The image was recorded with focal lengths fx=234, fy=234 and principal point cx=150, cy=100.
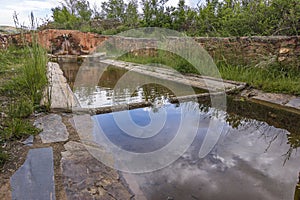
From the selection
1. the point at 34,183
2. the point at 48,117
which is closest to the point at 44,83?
the point at 48,117

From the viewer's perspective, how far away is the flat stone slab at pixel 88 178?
1.20 metres

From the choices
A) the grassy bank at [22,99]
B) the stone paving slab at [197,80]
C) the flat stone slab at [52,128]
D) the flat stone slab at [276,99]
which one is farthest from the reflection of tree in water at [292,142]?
the grassy bank at [22,99]

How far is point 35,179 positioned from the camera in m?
1.27

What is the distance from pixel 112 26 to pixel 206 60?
9872mm

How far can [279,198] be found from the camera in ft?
4.12

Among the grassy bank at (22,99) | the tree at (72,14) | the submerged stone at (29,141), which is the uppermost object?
the tree at (72,14)

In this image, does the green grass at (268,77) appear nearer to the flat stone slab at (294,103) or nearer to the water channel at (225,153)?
the flat stone slab at (294,103)

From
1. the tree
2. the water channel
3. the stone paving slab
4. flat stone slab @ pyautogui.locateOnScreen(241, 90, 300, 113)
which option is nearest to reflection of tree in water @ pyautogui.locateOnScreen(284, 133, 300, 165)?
the water channel

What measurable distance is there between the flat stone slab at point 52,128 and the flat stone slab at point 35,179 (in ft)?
0.86

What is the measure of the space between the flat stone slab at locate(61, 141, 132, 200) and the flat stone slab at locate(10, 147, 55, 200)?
8cm

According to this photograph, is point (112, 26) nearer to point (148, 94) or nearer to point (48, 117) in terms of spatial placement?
point (148, 94)

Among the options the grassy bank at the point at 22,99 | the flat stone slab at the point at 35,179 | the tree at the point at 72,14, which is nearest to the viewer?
the flat stone slab at the point at 35,179

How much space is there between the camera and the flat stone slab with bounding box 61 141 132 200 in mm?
1200

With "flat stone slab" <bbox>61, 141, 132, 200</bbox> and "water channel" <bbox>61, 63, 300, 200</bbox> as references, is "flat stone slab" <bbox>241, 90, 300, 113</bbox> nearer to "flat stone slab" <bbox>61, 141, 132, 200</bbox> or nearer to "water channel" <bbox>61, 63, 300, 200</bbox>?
"water channel" <bbox>61, 63, 300, 200</bbox>
